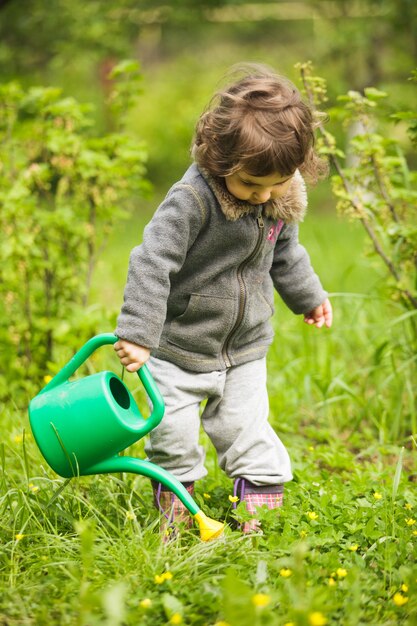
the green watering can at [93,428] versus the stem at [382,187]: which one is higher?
the stem at [382,187]

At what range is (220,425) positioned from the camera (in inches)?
86.6

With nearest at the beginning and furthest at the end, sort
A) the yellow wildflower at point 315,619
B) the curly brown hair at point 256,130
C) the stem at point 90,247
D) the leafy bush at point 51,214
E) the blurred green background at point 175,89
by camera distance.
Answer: the yellow wildflower at point 315,619 → the curly brown hair at point 256,130 → the leafy bush at point 51,214 → the stem at point 90,247 → the blurred green background at point 175,89

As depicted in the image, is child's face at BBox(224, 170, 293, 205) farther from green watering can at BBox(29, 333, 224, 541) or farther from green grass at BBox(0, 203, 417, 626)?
green grass at BBox(0, 203, 417, 626)

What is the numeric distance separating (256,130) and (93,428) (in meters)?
0.85

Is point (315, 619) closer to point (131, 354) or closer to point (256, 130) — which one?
point (131, 354)

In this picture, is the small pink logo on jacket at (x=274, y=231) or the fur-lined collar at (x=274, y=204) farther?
the small pink logo on jacket at (x=274, y=231)

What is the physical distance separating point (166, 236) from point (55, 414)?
Answer: 54cm

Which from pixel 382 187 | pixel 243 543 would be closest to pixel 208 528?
pixel 243 543

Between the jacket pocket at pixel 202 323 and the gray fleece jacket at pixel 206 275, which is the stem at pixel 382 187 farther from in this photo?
the jacket pocket at pixel 202 323

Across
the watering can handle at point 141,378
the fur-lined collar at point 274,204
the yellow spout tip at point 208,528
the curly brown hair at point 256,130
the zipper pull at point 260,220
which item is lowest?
the yellow spout tip at point 208,528

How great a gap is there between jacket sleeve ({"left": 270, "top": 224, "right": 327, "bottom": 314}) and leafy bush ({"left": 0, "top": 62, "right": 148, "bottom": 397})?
110 centimetres

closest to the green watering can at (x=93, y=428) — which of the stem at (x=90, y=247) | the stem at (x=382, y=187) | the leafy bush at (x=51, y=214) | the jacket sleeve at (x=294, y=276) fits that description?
the jacket sleeve at (x=294, y=276)

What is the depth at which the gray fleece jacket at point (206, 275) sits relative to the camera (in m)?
1.93

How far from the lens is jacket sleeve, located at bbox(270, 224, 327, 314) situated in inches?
90.4
